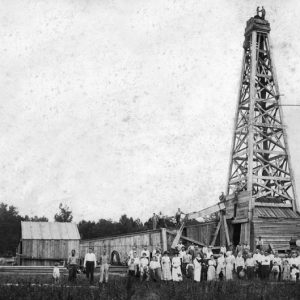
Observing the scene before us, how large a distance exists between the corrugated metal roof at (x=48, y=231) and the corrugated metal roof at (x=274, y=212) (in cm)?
1445

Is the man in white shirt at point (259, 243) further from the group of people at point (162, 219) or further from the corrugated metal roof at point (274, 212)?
the group of people at point (162, 219)

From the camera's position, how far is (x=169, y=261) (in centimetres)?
2214

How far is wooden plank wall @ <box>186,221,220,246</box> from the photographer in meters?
37.2

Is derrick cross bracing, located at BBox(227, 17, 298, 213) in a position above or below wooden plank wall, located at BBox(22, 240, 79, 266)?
above

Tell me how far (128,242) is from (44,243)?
6.60 metres

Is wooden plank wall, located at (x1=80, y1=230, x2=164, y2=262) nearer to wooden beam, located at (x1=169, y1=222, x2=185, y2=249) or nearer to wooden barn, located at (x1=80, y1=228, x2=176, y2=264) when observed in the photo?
wooden barn, located at (x1=80, y1=228, x2=176, y2=264)

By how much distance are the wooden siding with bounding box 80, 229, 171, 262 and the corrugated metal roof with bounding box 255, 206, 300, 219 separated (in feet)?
22.8

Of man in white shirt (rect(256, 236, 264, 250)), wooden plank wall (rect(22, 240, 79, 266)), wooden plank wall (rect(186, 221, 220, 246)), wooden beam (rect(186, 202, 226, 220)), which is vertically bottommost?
Answer: wooden plank wall (rect(22, 240, 79, 266))

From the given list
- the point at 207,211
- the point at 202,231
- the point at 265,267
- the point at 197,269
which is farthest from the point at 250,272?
the point at 202,231

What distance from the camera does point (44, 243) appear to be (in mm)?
38281

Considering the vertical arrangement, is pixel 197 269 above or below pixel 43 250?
above

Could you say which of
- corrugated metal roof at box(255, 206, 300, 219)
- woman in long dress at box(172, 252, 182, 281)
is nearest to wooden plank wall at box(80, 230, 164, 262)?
corrugated metal roof at box(255, 206, 300, 219)

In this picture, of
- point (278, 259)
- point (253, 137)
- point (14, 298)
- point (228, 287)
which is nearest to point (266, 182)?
point (253, 137)

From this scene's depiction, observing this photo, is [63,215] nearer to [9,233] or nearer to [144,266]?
[9,233]
